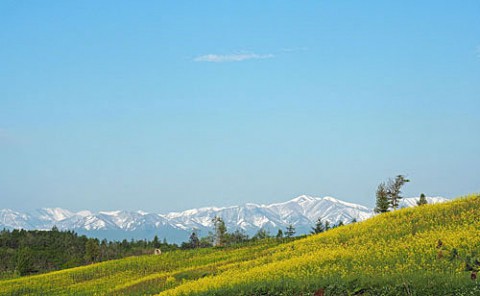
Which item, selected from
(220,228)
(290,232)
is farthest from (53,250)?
(290,232)

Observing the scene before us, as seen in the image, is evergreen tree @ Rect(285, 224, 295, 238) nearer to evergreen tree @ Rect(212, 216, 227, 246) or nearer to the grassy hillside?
evergreen tree @ Rect(212, 216, 227, 246)

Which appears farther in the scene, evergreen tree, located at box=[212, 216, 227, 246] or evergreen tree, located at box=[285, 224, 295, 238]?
evergreen tree, located at box=[285, 224, 295, 238]

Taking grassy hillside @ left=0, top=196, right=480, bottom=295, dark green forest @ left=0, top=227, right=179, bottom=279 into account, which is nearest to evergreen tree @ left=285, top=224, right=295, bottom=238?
dark green forest @ left=0, top=227, right=179, bottom=279

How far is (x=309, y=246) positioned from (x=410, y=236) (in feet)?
27.8

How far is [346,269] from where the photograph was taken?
2727 cm

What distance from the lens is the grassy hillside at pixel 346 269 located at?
2070 cm

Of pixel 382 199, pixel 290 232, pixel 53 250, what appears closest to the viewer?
pixel 382 199

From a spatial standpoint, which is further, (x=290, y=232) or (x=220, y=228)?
(x=290, y=232)

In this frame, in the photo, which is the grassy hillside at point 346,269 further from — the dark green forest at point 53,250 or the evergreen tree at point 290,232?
the evergreen tree at point 290,232

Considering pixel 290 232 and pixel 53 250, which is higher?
pixel 290 232

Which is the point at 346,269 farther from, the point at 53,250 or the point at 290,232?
the point at 53,250

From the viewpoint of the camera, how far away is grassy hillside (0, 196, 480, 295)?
20.7 metres

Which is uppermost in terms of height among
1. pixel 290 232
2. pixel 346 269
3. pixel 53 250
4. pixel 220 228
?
pixel 220 228

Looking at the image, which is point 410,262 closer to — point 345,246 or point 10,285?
point 345,246
